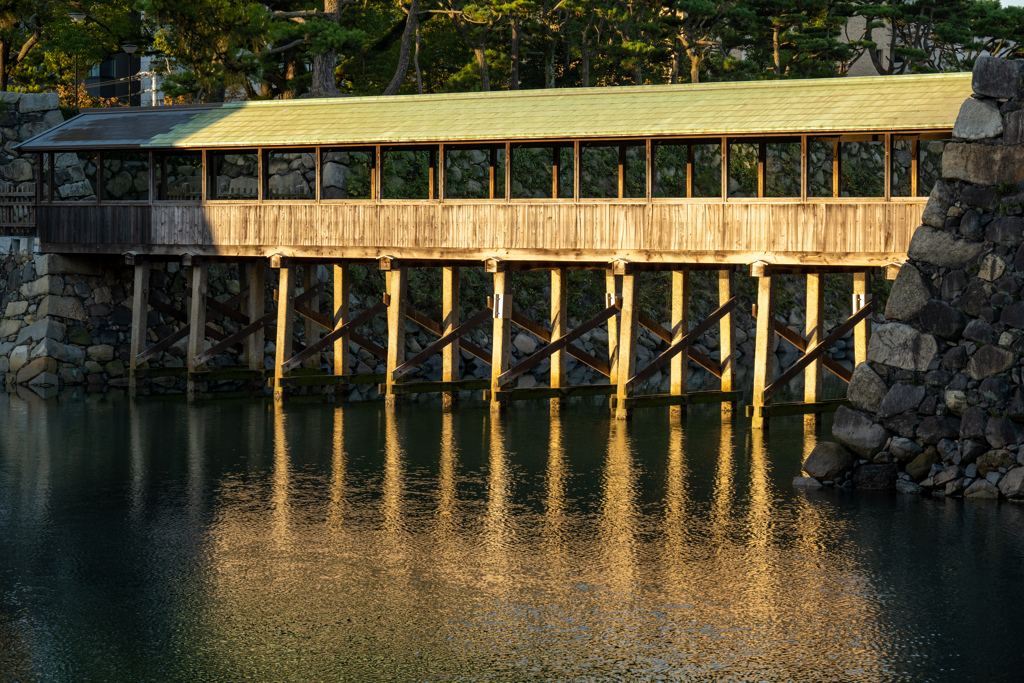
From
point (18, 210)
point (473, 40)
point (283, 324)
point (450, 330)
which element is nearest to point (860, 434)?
point (450, 330)

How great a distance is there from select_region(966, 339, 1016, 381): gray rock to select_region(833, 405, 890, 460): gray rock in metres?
1.42

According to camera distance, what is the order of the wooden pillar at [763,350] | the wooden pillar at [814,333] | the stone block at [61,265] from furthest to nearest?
1. the stone block at [61,265]
2. the wooden pillar at [814,333]
3. the wooden pillar at [763,350]

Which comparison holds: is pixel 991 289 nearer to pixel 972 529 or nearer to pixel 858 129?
pixel 972 529

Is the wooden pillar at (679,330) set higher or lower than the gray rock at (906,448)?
higher

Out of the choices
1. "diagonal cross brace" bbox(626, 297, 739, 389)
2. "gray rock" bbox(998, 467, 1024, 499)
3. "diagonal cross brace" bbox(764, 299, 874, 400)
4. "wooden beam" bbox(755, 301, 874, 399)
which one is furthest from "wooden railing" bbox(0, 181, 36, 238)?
"gray rock" bbox(998, 467, 1024, 499)

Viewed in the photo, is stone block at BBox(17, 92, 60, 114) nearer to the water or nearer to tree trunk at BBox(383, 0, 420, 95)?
tree trunk at BBox(383, 0, 420, 95)

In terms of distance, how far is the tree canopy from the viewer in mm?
39656

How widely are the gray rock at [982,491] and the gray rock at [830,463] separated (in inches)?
64.3

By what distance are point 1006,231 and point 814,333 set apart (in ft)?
26.1

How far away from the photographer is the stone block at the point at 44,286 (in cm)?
3161

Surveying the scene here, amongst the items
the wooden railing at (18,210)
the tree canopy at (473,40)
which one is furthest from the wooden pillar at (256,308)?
the tree canopy at (473,40)

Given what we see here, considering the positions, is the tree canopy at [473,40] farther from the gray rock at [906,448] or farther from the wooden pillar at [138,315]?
the gray rock at [906,448]

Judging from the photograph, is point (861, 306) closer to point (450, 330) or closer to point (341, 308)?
point (450, 330)

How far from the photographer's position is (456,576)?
41.5 ft
